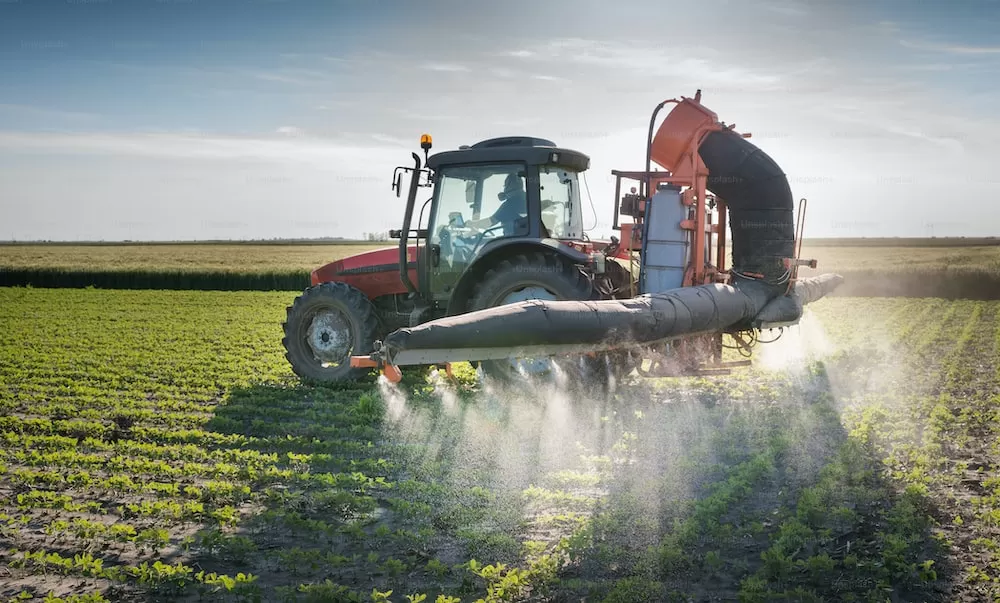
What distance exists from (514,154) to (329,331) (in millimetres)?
3375

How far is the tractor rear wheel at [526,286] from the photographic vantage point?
28.2ft

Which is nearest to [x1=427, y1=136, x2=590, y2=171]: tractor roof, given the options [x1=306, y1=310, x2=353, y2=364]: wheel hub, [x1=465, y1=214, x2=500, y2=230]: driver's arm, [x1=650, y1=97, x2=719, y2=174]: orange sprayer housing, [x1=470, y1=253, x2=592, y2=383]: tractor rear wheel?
[x1=465, y1=214, x2=500, y2=230]: driver's arm

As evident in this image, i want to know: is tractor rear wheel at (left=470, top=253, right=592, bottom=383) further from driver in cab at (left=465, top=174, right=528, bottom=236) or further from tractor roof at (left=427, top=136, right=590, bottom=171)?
tractor roof at (left=427, top=136, right=590, bottom=171)

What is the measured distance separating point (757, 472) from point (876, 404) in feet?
11.9

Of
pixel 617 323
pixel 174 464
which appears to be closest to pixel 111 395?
pixel 174 464

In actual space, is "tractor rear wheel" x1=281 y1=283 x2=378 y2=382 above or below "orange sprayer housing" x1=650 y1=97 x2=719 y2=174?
below

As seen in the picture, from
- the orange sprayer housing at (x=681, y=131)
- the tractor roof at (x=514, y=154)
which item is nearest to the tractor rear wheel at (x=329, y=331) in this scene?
the tractor roof at (x=514, y=154)

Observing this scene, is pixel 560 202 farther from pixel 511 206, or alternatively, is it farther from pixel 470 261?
pixel 470 261

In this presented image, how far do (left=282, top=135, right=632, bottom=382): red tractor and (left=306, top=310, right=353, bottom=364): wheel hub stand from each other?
0.04 feet

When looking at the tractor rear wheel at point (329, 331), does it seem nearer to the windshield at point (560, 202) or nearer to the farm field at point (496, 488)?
the farm field at point (496, 488)

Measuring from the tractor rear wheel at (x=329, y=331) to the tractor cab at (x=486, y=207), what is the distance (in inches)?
28.6

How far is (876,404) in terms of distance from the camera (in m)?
9.66

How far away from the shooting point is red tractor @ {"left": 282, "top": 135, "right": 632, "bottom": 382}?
8891mm

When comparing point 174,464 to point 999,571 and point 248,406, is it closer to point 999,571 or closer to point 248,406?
point 248,406
